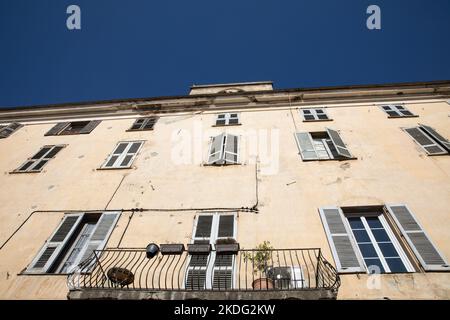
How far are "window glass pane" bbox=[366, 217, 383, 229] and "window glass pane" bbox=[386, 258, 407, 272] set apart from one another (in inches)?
35.6

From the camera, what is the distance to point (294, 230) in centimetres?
605

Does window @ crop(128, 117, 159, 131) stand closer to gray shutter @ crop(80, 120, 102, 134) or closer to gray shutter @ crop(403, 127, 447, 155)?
gray shutter @ crop(80, 120, 102, 134)

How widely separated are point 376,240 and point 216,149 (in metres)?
4.86

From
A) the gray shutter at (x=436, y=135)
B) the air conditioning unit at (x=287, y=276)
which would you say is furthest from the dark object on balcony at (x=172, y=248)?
the gray shutter at (x=436, y=135)

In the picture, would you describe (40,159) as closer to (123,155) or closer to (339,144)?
(123,155)

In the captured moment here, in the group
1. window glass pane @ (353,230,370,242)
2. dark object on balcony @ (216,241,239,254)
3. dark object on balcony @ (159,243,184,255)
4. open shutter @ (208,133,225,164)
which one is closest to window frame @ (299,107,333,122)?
open shutter @ (208,133,225,164)

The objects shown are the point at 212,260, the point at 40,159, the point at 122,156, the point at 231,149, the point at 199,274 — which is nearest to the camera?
the point at 199,274

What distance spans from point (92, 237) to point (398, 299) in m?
5.75

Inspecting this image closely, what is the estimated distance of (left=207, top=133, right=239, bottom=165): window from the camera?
8.37 meters

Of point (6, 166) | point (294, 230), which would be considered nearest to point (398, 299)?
point (294, 230)

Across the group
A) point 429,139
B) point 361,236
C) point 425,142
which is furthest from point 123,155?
point 429,139

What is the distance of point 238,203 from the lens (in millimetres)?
6859

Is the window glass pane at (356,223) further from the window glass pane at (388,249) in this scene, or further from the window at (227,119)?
the window at (227,119)

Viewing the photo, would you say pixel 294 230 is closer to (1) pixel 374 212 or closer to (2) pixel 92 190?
(1) pixel 374 212
